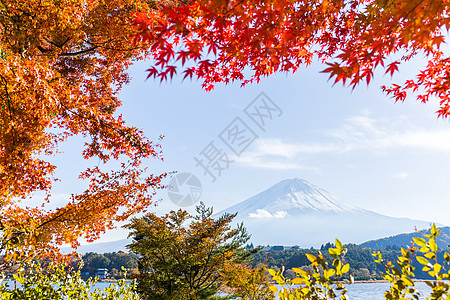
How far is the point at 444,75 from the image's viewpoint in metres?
4.44

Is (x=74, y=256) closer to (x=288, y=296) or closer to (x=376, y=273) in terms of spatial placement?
(x=288, y=296)

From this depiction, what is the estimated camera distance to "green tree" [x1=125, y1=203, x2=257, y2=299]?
35.7ft

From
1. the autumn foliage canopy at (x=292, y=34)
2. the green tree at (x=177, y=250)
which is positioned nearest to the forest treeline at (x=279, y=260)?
the green tree at (x=177, y=250)

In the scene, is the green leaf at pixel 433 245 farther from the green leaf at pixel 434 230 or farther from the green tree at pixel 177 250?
the green tree at pixel 177 250

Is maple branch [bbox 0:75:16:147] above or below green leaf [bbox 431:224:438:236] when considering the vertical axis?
above

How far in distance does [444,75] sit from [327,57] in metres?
1.76

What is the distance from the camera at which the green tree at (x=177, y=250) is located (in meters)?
10.9

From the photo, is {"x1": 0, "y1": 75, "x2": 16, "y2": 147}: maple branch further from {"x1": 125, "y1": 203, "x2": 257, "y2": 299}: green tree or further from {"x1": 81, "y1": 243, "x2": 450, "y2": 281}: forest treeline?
Answer: {"x1": 81, "y1": 243, "x2": 450, "y2": 281}: forest treeline

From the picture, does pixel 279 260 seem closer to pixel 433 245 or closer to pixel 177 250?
pixel 177 250

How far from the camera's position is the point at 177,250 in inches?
460

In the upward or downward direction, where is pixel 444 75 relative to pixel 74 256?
upward

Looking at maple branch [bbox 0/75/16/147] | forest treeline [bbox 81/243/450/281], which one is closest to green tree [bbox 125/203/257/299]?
forest treeline [bbox 81/243/450/281]

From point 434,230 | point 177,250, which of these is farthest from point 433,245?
point 177,250

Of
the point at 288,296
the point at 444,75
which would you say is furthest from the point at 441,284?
the point at 444,75
